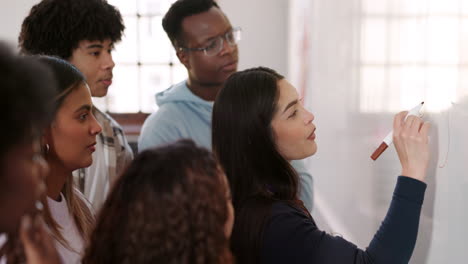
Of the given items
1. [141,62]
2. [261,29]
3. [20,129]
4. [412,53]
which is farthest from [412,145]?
[141,62]

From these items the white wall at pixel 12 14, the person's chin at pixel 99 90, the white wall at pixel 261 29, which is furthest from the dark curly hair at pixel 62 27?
the white wall at pixel 12 14

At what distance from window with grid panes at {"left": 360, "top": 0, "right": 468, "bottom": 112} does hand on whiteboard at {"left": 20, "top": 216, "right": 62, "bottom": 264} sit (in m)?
0.77

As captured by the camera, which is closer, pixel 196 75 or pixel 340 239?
pixel 340 239

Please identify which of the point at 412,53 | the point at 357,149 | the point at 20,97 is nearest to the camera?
the point at 20,97

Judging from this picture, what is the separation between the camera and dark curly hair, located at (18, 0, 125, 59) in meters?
1.70

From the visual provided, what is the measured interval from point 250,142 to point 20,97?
0.81m

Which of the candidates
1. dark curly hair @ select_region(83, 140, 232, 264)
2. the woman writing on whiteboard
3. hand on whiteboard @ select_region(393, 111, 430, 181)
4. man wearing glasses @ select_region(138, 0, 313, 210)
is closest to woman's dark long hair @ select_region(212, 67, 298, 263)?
the woman writing on whiteboard

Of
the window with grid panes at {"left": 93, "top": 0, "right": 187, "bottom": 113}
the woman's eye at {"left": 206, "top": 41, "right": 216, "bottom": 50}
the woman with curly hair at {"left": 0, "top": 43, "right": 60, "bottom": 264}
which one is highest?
the woman with curly hair at {"left": 0, "top": 43, "right": 60, "bottom": 264}

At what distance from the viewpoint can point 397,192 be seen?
3.34 ft

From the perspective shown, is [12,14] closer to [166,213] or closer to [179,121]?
[179,121]

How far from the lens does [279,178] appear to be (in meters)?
1.19

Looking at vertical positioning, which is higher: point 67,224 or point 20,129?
point 20,129

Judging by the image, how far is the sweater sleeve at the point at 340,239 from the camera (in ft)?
3.29

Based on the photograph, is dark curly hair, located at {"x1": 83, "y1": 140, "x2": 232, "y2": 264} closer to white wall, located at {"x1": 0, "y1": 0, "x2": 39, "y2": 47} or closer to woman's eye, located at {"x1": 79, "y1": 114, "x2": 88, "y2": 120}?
woman's eye, located at {"x1": 79, "y1": 114, "x2": 88, "y2": 120}
